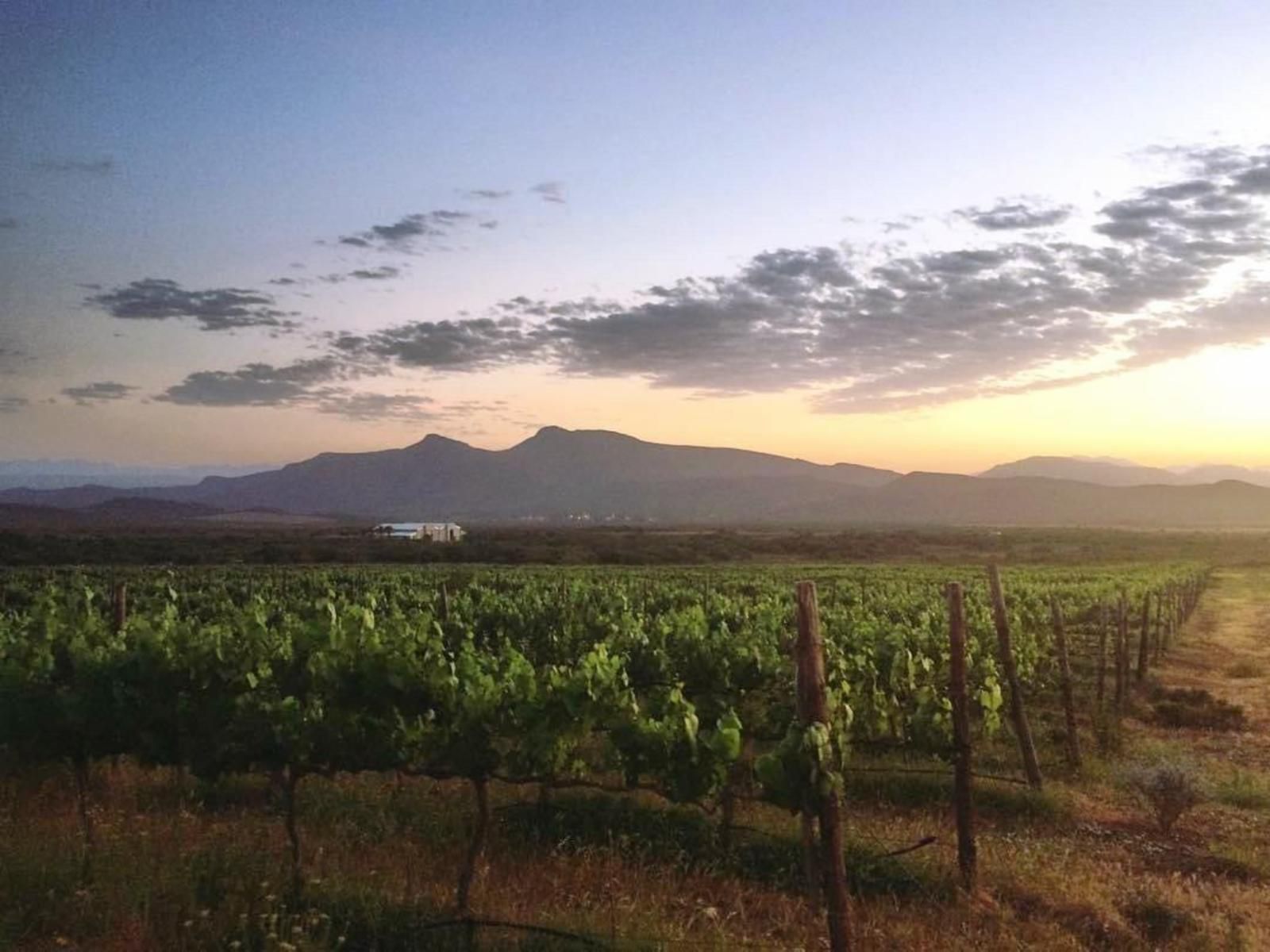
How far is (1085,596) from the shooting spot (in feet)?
105

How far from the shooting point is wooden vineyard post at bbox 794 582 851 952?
18.6 feet

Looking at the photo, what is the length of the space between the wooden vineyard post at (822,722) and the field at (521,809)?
0.17 meters

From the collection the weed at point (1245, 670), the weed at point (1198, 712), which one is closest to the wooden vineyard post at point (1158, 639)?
the weed at point (1245, 670)

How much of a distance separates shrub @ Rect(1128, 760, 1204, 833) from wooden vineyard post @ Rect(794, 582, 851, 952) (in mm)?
5798

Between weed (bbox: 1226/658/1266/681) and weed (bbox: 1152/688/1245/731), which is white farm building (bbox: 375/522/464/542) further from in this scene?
weed (bbox: 1152/688/1245/731)

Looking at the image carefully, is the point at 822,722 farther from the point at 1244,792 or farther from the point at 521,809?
the point at 1244,792

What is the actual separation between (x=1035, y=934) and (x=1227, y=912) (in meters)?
1.78

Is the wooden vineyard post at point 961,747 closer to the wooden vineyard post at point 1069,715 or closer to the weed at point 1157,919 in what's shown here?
the weed at point 1157,919

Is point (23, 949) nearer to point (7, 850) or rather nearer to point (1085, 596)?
point (7, 850)

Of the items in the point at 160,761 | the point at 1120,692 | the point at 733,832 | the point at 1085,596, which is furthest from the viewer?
the point at 1085,596

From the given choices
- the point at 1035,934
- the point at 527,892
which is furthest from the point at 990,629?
the point at 527,892

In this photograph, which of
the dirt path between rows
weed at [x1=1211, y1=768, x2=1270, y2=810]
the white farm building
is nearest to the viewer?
weed at [x1=1211, y1=768, x2=1270, y2=810]

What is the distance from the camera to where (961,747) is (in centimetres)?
806

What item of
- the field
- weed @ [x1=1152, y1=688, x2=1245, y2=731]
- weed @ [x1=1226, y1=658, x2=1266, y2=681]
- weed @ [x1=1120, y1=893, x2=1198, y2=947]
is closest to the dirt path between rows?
weed @ [x1=1226, y1=658, x2=1266, y2=681]
